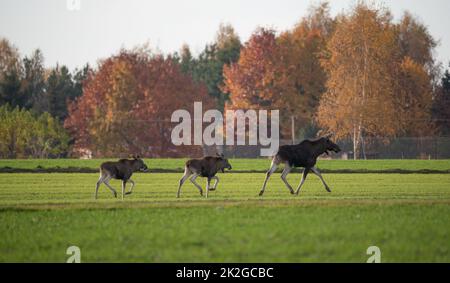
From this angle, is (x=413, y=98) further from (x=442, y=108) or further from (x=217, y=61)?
(x=217, y=61)

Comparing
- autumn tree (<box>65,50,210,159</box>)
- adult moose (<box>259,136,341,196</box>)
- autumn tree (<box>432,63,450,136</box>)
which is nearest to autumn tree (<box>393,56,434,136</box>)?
autumn tree (<box>432,63,450,136</box>)

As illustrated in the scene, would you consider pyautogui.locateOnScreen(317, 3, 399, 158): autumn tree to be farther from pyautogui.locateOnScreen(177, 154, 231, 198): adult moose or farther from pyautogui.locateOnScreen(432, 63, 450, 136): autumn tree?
pyautogui.locateOnScreen(177, 154, 231, 198): adult moose

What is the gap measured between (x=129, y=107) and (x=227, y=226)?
66301 mm

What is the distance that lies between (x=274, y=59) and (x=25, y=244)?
232 feet

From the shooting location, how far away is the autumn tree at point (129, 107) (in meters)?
84.1

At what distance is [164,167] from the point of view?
63.0 m

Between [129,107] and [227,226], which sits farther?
[129,107]

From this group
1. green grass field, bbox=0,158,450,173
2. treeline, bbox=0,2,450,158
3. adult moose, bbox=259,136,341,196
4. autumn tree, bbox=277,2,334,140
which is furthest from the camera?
autumn tree, bbox=277,2,334,140

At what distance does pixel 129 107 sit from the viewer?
286 feet

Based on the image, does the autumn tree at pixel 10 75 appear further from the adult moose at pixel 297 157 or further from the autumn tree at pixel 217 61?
the adult moose at pixel 297 157

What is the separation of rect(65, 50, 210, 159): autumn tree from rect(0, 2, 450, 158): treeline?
0.10 metres

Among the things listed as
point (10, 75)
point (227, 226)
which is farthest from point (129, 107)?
point (227, 226)

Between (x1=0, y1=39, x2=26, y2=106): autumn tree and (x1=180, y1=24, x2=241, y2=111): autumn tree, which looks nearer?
(x1=0, y1=39, x2=26, y2=106): autumn tree

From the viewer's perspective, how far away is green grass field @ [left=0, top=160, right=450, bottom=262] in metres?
17.6
